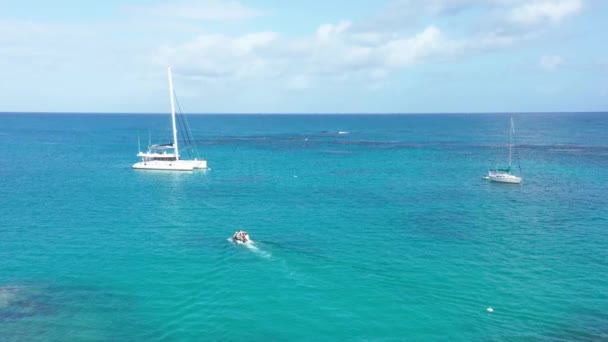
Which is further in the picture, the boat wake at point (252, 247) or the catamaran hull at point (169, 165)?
the catamaran hull at point (169, 165)

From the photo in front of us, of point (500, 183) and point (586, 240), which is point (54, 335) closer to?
point (586, 240)

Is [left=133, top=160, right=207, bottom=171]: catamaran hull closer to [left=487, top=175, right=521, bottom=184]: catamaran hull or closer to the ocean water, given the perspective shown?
the ocean water

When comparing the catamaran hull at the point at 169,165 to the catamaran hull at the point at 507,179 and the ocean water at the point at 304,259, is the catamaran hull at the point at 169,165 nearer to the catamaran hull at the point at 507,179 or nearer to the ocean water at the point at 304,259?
the ocean water at the point at 304,259

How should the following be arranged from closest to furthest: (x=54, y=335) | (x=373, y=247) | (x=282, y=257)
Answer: (x=54, y=335)
(x=282, y=257)
(x=373, y=247)

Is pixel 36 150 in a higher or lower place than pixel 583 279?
higher

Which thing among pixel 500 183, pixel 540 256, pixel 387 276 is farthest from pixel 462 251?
pixel 500 183

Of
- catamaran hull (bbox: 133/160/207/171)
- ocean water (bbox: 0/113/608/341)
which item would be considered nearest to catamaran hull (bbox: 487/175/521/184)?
ocean water (bbox: 0/113/608/341)

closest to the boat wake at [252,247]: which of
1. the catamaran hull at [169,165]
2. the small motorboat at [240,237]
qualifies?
the small motorboat at [240,237]

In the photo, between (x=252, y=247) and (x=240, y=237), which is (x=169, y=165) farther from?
(x=252, y=247)
